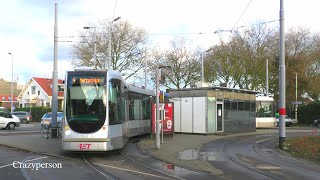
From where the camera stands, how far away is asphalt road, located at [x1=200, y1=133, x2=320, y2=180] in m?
12.0

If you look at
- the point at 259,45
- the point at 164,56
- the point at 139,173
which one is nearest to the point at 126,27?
the point at 164,56

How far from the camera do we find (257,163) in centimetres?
1447

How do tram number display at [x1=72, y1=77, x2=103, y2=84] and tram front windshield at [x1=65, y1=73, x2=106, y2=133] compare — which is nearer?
tram front windshield at [x1=65, y1=73, x2=106, y2=133]

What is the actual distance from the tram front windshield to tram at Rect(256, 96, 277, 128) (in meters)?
26.8

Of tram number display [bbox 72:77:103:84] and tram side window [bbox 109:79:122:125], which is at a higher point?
tram number display [bbox 72:77:103:84]

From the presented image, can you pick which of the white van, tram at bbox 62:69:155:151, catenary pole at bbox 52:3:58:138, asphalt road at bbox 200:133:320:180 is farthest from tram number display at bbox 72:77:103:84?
the white van

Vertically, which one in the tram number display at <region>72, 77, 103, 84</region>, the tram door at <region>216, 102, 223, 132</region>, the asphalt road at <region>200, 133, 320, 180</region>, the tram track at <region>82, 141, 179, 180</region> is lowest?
the asphalt road at <region>200, 133, 320, 180</region>

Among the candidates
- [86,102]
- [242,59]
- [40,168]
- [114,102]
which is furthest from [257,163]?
[242,59]

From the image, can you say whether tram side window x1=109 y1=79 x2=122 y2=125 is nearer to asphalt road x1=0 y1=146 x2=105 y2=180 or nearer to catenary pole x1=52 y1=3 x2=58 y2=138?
asphalt road x1=0 y1=146 x2=105 y2=180

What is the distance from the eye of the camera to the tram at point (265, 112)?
3972 centimetres

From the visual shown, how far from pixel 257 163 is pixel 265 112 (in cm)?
2627

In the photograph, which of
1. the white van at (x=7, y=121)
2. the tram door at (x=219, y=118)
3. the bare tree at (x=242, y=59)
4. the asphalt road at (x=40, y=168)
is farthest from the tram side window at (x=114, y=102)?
the bare tree at (x=242, y=59)

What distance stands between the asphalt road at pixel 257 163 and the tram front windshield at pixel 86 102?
4.28m

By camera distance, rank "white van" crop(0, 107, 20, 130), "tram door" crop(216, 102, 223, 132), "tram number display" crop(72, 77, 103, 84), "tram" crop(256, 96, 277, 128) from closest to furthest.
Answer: "tram number display" crop(72, 77, 103, 84), "tram door" crop(216, 102, 223, 132), "white van" crop(0, 107, 20, 130), "tram" crop(256, 96, 277, 128)
